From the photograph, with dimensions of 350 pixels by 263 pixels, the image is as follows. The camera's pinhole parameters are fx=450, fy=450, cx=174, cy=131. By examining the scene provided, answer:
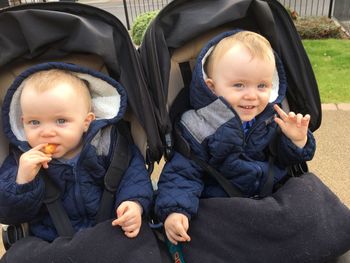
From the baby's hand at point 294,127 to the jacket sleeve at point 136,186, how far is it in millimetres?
608

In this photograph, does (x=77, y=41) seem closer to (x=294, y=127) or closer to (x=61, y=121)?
(x=61, y=121)

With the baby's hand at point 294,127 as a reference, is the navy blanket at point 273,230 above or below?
below

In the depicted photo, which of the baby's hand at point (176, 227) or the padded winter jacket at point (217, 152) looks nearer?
Result: the baby's hand at point (176, 227)

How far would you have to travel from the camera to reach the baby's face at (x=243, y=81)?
186cm

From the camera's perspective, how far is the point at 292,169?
205cm

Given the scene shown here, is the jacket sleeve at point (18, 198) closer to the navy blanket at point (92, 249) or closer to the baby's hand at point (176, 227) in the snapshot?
the navy blanket at point (92, 249)

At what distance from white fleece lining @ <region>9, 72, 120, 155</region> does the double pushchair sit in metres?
0.08

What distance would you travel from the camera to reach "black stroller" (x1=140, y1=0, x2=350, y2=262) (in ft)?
5.42

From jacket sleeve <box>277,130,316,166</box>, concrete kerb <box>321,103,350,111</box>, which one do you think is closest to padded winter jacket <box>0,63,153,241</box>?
jacket sleeve <box>277,130,316,166</box>

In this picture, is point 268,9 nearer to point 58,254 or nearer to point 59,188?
point 59,188

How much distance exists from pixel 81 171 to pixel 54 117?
0.25 meters

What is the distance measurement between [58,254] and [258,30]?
1346 mm

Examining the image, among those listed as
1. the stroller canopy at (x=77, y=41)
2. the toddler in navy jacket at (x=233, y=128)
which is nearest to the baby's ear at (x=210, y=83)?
the toddler in navy jacket at (x=233, y=128)

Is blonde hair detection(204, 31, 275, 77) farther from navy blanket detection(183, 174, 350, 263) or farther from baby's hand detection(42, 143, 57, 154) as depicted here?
baby's hand detection(42, 143, 57, 154)
